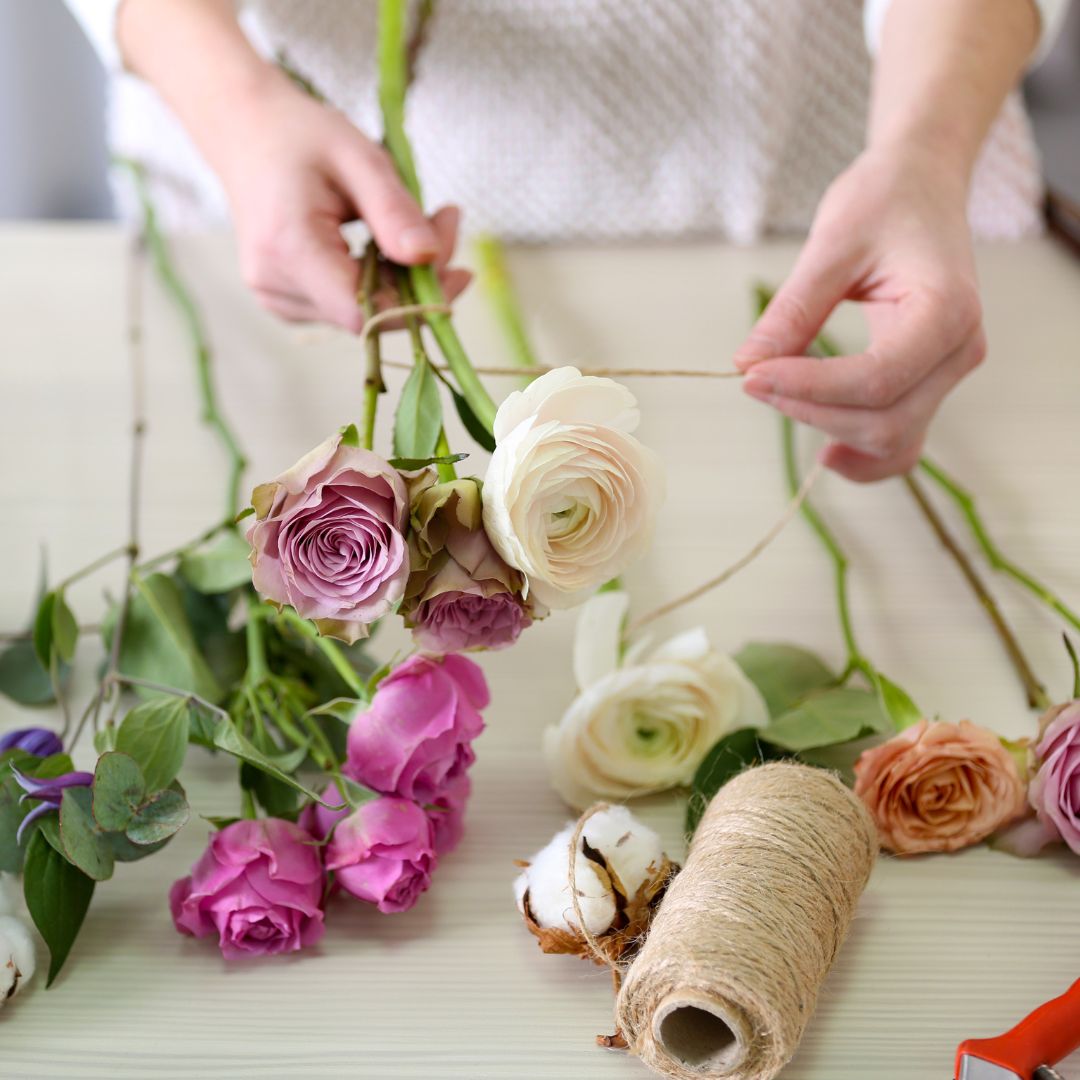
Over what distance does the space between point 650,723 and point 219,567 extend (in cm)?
20

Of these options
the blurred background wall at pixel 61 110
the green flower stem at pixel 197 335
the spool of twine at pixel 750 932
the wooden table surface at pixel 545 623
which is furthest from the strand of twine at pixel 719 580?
the blurred background wall at pixel 61 110

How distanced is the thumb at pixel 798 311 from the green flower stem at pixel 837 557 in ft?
0.37

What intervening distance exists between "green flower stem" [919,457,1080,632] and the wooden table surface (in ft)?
0.03

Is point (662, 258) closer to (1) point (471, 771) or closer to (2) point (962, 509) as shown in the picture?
(2) point (962, 509)

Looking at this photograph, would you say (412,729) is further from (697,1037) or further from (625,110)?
(625,110)

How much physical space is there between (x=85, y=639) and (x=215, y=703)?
13cm

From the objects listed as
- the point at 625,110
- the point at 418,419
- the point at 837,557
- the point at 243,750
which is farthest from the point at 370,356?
the point at 625,110

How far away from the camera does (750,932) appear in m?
0.36

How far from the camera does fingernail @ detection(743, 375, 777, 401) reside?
516 mm

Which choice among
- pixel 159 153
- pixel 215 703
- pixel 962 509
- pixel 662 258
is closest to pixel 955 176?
pixel 962 509

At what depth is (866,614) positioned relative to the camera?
0.61 m

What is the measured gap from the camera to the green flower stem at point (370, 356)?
1.41 ft

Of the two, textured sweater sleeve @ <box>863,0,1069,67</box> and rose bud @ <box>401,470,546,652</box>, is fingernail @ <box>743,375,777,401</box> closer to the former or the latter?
rose bud @ <box>401,470,546,652</box>

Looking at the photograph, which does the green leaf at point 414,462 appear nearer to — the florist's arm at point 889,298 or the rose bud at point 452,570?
the rose bud at point 452,570
